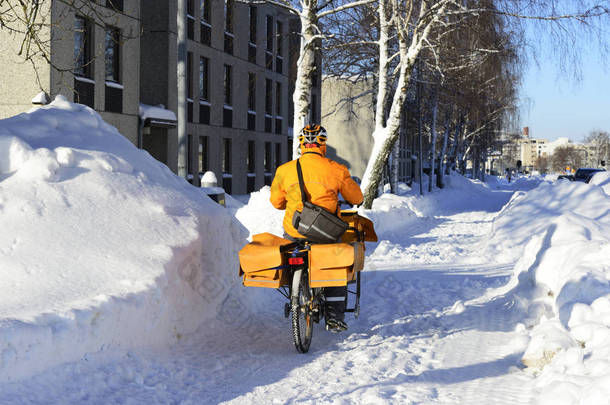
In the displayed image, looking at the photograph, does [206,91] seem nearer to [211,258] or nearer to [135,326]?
[211,258]

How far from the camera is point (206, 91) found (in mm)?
31422

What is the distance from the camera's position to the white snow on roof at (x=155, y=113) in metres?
24.7

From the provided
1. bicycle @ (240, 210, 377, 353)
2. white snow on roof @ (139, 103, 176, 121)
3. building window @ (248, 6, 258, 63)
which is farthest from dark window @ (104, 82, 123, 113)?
bicycle @ (240, 210, 377, 353)

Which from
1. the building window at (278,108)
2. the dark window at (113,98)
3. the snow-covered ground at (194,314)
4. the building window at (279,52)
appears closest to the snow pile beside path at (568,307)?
the snow-covered ground at (194,314)

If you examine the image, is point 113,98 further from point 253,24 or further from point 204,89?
point 253,24

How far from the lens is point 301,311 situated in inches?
242

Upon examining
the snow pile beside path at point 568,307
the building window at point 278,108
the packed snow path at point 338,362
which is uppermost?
the building window at point 278,108

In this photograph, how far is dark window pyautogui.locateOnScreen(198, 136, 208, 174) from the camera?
102ft

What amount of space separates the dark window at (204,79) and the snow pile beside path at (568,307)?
2022 centimetres

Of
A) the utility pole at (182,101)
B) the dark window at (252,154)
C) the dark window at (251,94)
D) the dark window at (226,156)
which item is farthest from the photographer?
the dark window at (252,154)

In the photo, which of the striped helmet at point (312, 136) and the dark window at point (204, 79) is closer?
the striped helmet at point (312, 136)

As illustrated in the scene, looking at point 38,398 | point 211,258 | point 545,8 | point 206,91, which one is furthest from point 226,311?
point 206,91

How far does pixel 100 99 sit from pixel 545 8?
13438 millimetres

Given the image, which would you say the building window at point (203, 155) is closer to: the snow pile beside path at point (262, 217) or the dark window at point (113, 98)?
the dark window at point (113, 98)
